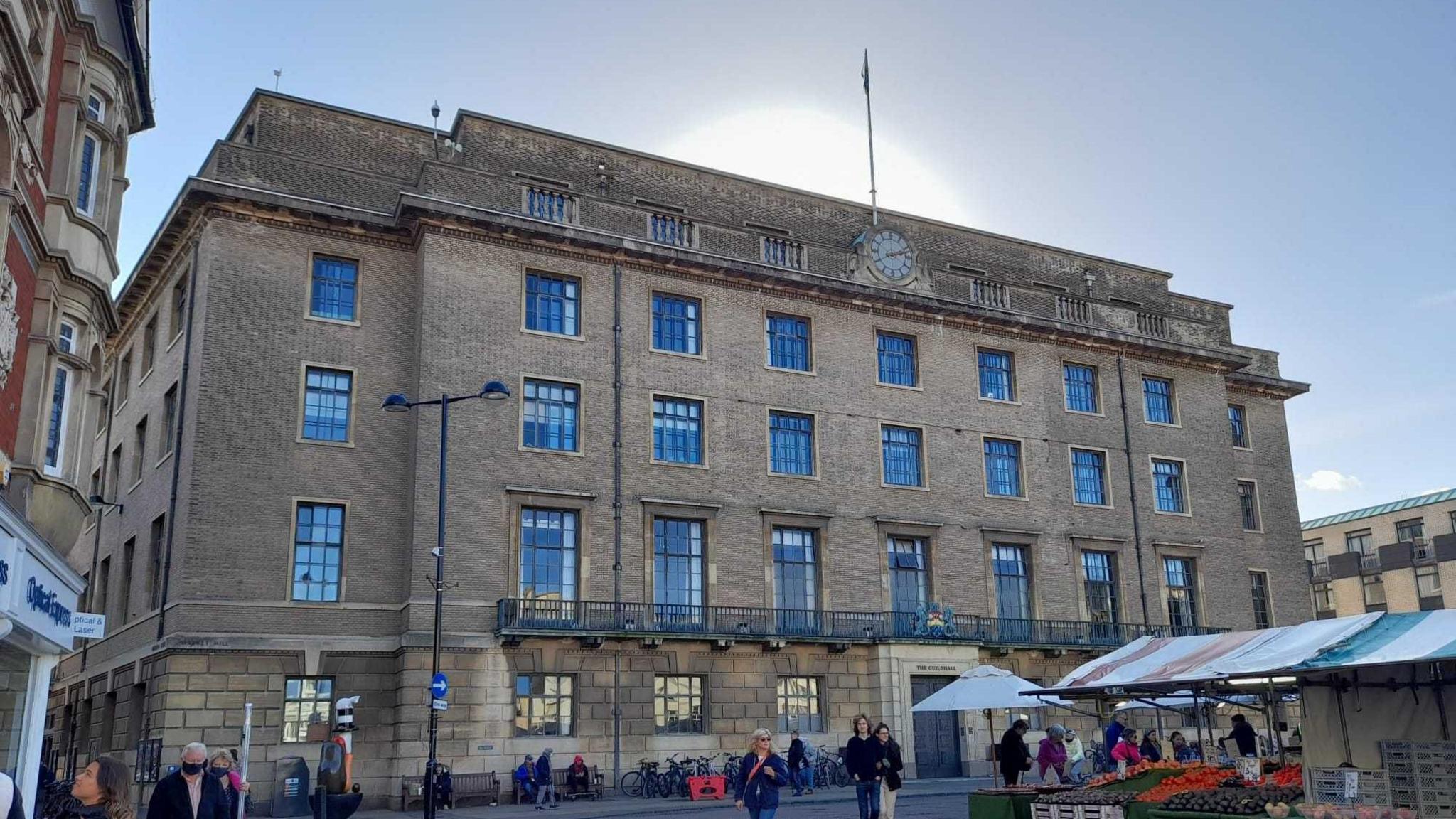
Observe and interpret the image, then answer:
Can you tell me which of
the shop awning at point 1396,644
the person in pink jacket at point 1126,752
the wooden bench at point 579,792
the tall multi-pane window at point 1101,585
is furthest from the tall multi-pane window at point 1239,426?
the shop awning at point 1396,644

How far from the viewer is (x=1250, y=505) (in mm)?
45531

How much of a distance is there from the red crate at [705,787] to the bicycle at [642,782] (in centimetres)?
86

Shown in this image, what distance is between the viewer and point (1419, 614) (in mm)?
13859

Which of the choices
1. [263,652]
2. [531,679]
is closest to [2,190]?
[263,652]

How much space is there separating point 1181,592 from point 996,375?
982cm

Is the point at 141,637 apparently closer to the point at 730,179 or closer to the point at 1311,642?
the point at 730,179

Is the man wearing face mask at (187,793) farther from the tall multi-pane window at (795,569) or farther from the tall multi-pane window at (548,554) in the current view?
the tall multi-pane window at (795,569)

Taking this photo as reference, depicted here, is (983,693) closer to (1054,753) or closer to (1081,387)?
(1054,753)

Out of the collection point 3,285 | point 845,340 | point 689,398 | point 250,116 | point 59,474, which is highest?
point 250,116

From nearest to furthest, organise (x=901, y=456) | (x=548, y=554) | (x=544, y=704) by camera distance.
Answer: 1. (x=544, y=704)
2. (x=548, y=554)
3. (x=901, y=456)

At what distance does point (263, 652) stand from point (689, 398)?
12.6 meters

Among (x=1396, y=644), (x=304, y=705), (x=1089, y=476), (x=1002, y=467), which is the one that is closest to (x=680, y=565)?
(x=304, y=705)

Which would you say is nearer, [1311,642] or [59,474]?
[1311,642]

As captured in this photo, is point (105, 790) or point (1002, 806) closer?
point (105, 790)
